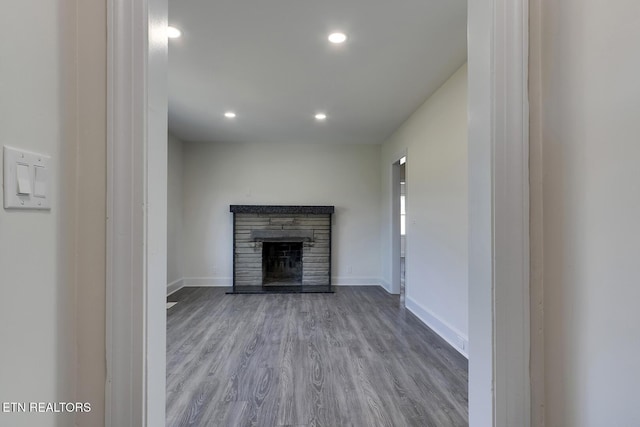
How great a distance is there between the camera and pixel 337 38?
222cm

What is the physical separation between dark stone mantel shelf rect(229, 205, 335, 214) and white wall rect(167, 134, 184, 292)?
91cm

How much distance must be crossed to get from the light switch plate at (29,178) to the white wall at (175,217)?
14.7 feet

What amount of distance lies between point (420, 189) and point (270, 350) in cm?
247

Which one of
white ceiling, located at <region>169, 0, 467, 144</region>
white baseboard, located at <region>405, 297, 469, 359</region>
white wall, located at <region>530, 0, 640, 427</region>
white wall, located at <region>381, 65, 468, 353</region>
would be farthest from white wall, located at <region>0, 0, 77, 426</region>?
white wall, located at <region>381, 65, 468, 353</region>

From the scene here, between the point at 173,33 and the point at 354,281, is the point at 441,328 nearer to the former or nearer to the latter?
the point at 354,281

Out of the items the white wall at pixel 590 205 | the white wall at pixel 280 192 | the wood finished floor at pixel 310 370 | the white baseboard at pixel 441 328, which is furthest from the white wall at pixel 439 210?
the white wall at pixel 590 205

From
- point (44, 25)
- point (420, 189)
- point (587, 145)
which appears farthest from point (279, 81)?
point (587, 145)

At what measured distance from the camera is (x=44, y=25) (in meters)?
0.65

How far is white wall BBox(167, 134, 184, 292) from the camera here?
16.0 ft

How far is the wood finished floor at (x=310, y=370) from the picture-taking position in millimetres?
1822

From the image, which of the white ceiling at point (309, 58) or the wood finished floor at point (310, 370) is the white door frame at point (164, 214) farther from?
the white ceiling at point (309, 58)

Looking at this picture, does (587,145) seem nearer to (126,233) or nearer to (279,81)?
(126,233)

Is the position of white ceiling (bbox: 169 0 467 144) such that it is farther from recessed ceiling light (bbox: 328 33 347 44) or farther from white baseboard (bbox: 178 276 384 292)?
white baseboard (bbox: 178 276 384 292)

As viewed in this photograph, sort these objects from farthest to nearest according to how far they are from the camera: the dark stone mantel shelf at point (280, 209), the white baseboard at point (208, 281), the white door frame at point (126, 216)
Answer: the white baseboard at point (208, 281)
the dark stone mantel shelf at point (280, 209)
the white door frame at point (126, 216)
